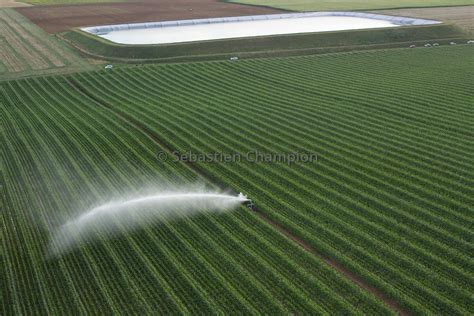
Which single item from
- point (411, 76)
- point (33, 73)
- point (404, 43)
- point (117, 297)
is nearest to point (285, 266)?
point (117, 297)

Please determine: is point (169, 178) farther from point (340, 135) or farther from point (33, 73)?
point (33, 73)

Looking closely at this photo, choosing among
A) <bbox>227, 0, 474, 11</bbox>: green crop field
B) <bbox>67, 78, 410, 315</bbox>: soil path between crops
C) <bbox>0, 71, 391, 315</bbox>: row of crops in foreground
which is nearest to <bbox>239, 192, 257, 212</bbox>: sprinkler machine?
<bbox>67, 78, 410, 315</bbox>: soil path between crops

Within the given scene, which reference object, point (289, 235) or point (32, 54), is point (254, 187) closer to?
point (289, 235)

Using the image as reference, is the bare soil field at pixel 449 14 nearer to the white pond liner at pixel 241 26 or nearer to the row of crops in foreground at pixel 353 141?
the white pond liner at pixel 241 26

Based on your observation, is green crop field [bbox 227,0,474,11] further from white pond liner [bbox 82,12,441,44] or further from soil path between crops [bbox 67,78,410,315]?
soil path between crops [bbox 67,78,410,315]

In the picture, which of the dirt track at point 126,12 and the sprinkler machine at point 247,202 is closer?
the sprinkler machine at point 247,202

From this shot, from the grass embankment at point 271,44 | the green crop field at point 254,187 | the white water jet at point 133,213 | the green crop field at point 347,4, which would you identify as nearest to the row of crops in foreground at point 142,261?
the green crop field at point 254,187
